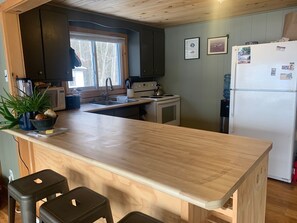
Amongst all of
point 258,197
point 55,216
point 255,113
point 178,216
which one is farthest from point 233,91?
point 55,216

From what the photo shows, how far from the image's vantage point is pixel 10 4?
5.99 feet

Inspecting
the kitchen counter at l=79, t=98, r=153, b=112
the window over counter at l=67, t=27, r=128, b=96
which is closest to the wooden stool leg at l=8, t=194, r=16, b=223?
the kitchen counter at l=79, t=98, r=153, b=112

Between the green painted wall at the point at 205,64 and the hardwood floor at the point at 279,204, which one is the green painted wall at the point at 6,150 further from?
the green painted wall at the point at 205,64

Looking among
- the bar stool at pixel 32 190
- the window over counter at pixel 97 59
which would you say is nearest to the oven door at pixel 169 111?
the window over counter at pixel 97 59

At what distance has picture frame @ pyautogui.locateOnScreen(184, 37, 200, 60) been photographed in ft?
12.7

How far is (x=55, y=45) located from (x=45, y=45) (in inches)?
4.8

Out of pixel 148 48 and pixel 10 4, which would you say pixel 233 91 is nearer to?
pixel 148 48

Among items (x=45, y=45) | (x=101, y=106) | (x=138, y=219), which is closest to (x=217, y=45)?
(x=101, y=106)

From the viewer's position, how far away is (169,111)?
399cm

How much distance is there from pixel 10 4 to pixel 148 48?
240cm

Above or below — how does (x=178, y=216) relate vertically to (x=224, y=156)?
below

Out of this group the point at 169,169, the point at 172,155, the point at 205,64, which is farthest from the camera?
the point at 205,64

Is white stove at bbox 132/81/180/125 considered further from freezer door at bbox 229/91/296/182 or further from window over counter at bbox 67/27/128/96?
freezer door at bbox 229/91/296/182

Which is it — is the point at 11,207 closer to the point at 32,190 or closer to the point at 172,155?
the point at 32,190
